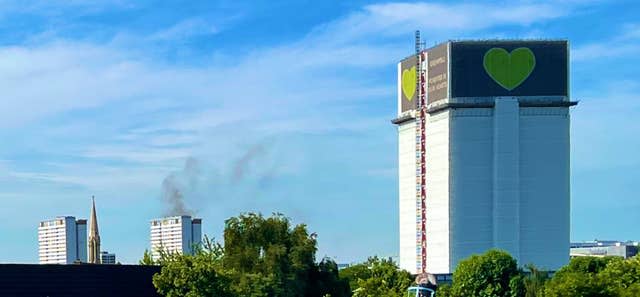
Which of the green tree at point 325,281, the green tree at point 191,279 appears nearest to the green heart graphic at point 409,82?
the green tree at point 325,281

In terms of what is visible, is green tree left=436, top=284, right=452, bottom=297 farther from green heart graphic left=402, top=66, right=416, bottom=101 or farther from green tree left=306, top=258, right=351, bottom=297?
green heart graphic left=402, top=66, right=416, bottom=101

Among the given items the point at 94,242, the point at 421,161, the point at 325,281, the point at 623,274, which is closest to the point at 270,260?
the point at 325,281

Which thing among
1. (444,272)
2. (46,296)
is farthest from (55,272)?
(444,272)

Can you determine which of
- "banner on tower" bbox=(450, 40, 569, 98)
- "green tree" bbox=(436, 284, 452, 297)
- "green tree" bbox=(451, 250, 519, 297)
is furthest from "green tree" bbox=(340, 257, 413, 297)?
"banner on tower" bbox=(450, 40, 569, 98)

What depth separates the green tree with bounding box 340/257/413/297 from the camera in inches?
2830

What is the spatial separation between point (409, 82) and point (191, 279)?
130342 millimetres

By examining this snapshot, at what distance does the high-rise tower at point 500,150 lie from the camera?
176 meters

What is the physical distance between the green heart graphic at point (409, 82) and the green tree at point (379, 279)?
82.8 metres

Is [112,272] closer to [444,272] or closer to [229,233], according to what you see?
[229,233]

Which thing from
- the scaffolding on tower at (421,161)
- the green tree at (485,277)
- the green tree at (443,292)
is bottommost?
the green tree at (443,292)

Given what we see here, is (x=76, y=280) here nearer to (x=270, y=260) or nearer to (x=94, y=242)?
(x=270, y=260)

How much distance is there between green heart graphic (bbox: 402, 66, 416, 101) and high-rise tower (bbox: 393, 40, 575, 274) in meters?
7.04

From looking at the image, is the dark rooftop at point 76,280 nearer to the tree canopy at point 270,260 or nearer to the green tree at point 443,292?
the tree canopy at point 270,260

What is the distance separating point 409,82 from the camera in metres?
191
